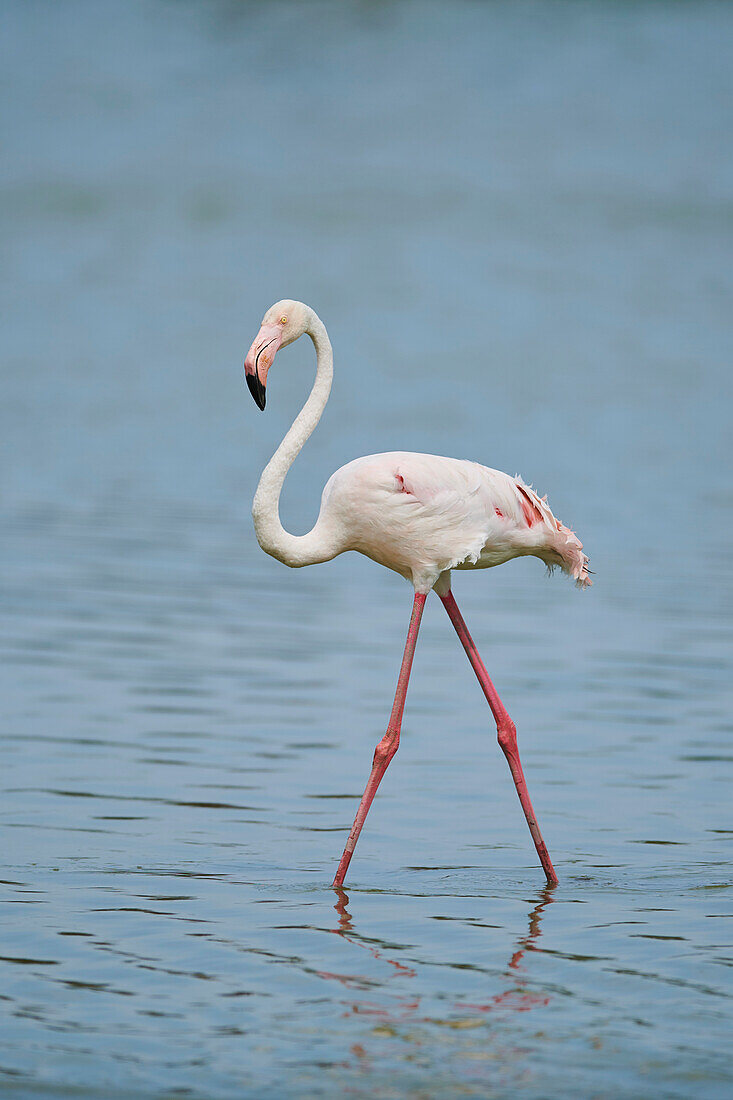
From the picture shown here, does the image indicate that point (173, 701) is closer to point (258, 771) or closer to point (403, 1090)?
point (258, 771)

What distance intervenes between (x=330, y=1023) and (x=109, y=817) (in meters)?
3.10

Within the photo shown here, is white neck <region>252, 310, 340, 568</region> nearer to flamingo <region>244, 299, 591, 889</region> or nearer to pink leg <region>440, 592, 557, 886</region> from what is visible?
flamingo <region>244, 299, 591, 889</region>

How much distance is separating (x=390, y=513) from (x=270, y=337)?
35.6 inches

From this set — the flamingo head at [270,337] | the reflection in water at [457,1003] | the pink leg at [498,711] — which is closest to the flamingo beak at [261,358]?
the flamingo head at [270,337]

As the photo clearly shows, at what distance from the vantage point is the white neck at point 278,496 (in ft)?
22.4

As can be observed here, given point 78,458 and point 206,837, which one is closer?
point 206,837

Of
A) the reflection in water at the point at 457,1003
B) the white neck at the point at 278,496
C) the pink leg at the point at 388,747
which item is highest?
the white neck at the point at 278,496

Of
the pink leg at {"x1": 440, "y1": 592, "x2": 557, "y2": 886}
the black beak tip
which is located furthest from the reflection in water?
the black beak tip

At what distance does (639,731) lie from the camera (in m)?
10.1

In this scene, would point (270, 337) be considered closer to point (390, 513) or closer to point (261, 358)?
point (261, 358)

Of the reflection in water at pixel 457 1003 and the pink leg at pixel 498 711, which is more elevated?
the pink leg at pixel 498 711

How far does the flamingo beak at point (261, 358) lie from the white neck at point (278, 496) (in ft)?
0.76

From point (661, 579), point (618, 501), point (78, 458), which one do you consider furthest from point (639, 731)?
point (78, 458)

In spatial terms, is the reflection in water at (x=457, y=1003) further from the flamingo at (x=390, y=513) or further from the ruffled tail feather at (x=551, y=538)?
the ruffled tail feather at (x=551, y=538)
